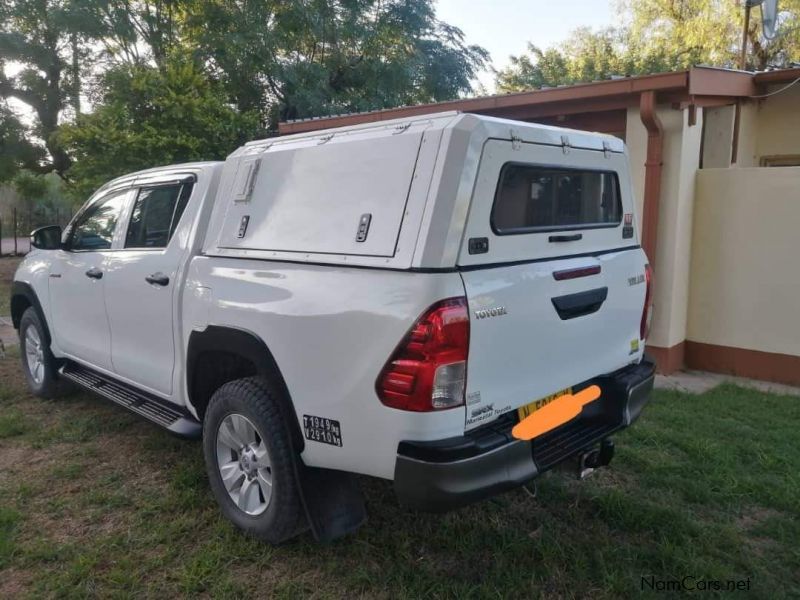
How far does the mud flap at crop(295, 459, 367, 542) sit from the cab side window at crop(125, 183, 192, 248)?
179cm

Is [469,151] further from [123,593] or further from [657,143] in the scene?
[657,143]

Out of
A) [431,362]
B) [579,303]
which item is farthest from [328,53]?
[431,362]

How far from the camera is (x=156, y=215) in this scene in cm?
408

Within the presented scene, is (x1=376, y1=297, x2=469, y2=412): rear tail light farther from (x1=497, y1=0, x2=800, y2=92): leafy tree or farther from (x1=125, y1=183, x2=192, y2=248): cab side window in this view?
(x1=497, y1=0, x2=800, y2=92): leafy tree

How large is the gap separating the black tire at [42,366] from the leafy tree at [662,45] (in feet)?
42.2

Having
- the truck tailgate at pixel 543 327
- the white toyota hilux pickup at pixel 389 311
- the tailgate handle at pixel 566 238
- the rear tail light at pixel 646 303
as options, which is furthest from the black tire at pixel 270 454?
the rear tail light at pixel 646 303

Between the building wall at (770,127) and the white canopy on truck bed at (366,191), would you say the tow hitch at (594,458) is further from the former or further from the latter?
the building wall at (770,127)

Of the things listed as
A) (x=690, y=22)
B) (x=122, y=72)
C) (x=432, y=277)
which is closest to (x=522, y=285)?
(x=432, y=277)

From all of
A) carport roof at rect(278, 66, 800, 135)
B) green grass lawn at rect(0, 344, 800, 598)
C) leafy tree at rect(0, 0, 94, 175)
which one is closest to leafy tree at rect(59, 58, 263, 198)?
carport roof at rect(278, 66, 800, 135)

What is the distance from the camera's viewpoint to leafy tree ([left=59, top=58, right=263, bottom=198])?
32.8 feet

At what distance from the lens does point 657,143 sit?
6.43 meters

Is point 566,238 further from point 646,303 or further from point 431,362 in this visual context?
point 431,362

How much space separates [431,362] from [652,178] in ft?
16.3

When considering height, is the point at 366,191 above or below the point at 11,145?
below
